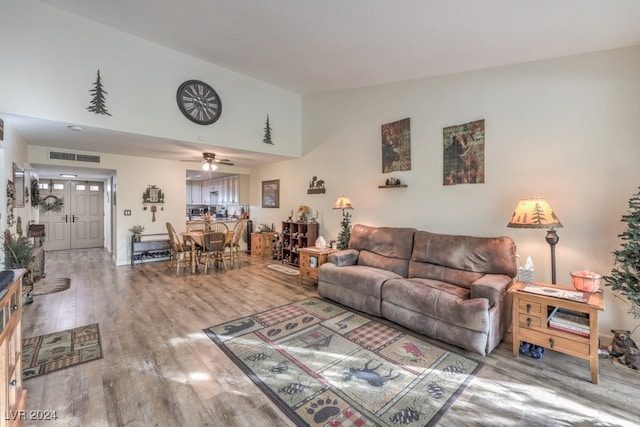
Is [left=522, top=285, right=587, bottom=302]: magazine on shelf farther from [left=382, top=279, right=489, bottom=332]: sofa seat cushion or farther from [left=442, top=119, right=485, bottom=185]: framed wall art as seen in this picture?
[left=442, top=119, right=485, bottom=185]: framed wall art

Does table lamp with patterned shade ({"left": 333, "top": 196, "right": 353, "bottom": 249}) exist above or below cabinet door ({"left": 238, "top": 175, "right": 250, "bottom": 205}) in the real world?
below

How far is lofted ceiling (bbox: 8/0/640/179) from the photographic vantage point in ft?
7.82

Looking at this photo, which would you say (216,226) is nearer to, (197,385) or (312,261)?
(312,261)

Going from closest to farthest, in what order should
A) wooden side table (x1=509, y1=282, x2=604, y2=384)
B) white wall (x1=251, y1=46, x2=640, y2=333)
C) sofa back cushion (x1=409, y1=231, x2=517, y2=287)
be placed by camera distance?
wooden side table (x1=509, y1=282, x2=604, y2=384) < white wall (x1=251, y1=46, x2=640, y2=333) < sofa back cushion (x1=409, y1=231, x2=517, y2=287)

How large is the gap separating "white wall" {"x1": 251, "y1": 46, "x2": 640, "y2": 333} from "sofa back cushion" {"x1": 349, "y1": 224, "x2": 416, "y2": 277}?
34 cm

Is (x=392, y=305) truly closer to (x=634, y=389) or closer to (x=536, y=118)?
(x=634, y=389)

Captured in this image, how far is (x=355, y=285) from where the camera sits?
3.58 metres

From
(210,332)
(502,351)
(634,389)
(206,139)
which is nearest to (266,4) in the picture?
(206,139)

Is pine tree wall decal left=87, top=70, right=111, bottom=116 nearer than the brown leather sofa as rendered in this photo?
No

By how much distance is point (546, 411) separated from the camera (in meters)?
1.89

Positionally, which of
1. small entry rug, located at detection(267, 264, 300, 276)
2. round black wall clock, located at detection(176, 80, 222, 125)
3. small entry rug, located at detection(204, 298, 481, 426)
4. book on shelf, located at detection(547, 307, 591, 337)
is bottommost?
small entry rug, located at detection(204, 298, 481, 426)

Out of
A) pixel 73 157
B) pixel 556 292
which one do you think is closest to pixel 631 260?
pixel 556 292

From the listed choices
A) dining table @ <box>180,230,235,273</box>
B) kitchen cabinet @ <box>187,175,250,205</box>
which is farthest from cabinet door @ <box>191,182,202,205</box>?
dining table @ <box>180,230,235,273</box>

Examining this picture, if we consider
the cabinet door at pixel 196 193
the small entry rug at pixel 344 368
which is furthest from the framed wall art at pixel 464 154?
the cabinet door at pixel 196 193
